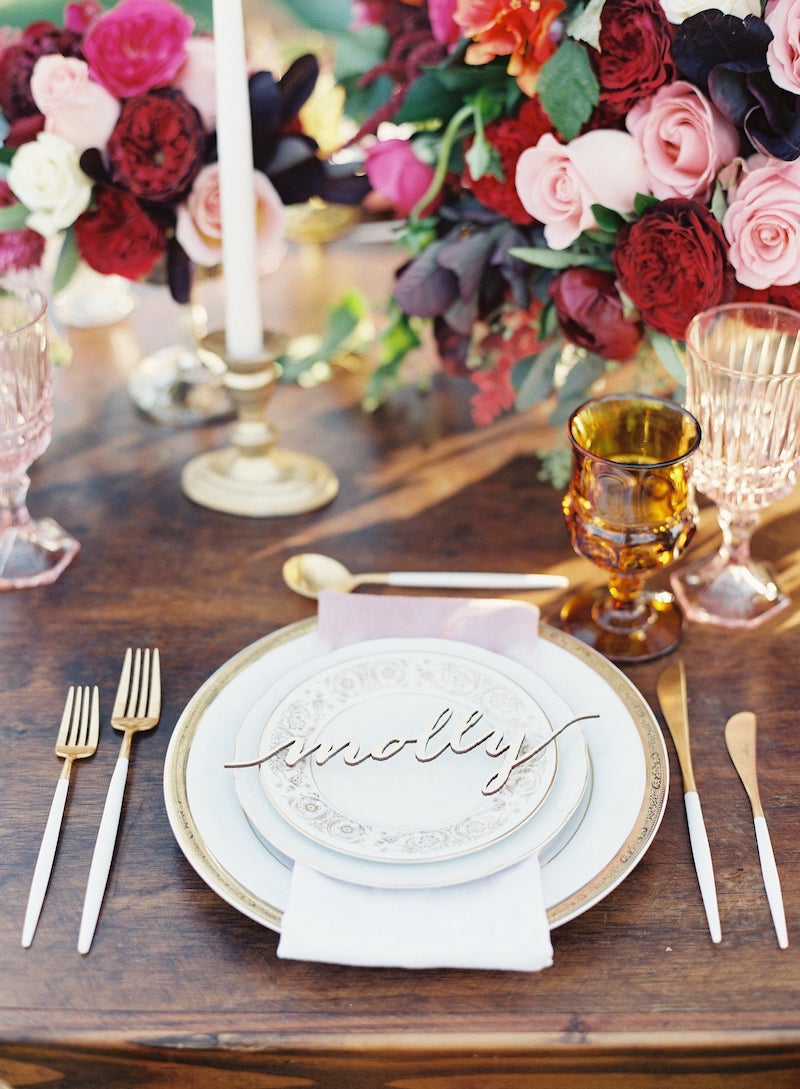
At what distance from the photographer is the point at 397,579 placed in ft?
2.89

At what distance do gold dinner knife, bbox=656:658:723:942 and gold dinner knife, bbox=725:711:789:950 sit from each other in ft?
0.10

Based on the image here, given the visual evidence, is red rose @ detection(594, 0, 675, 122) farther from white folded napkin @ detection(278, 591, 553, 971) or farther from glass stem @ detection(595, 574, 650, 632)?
white folded napkin @ detection(278, 591, 553, 971)

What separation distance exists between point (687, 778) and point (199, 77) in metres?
0.71

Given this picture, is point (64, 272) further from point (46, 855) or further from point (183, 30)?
point (46, 855)

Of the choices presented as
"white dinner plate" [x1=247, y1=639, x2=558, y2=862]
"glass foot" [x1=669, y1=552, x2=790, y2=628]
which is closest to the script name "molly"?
"white dinner plate" [x1=247, y1=639, x2=558, y2=862]

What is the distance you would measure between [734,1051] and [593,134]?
63 cm

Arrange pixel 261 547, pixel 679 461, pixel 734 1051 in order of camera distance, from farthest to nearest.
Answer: pixel 261 547, pixel 679 461, pixel 734 1051

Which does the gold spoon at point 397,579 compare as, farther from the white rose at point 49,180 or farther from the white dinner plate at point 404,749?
→ the white rose at point 49,180

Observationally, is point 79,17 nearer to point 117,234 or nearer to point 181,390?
point 117,234

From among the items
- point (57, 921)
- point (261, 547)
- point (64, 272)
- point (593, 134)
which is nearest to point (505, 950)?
point (57, 921)

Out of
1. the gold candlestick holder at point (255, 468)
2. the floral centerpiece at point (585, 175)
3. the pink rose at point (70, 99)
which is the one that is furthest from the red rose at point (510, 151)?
the pink rose at point (70, 99)

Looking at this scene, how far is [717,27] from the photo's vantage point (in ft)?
2.49

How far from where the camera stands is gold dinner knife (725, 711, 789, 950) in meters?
0.62

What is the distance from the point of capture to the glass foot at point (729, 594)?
0.85 m
